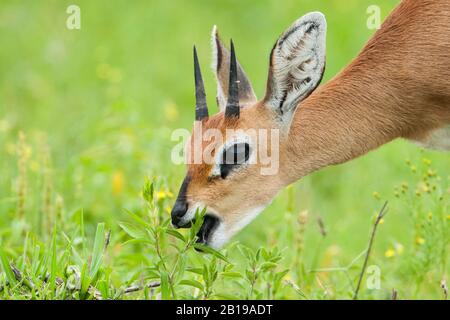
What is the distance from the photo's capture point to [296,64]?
5184 mm

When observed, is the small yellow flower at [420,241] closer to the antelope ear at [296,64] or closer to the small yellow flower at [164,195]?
the antelope ear at [296,64]

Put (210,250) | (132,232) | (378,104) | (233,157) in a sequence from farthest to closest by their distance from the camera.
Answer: (378,104) → (233,157) → (210,250) → (132,232)

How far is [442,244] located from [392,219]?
208 centimetres

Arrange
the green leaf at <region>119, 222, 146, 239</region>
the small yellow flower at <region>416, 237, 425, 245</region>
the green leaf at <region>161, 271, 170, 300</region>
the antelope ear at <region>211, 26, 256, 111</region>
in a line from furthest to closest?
1. the small yellow flower at <region>416, 237, 425, 245</region>
2. the antelope ear at <region>211, 26, 256, 111</region>
3. the green leaf at <region>161, 271, 170, 300</region>
4. the green leaf at <region>119, 222, 146, 239</region>

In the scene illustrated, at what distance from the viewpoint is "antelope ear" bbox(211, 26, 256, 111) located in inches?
219

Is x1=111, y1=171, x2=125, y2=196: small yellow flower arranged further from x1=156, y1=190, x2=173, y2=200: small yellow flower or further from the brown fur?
the brown fur

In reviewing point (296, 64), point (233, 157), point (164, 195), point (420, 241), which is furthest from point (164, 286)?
point (420, 241)

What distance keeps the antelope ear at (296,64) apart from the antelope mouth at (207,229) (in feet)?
2.08

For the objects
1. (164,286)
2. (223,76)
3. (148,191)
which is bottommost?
(164,286)

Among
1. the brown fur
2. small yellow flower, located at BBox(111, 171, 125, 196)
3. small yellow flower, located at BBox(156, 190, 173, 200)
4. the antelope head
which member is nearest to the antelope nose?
the antelope head

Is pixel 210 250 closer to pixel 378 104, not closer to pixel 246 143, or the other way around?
pixel 246 143

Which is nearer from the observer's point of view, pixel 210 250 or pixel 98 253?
pixel 210 250

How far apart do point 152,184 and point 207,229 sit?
1.69 feet
